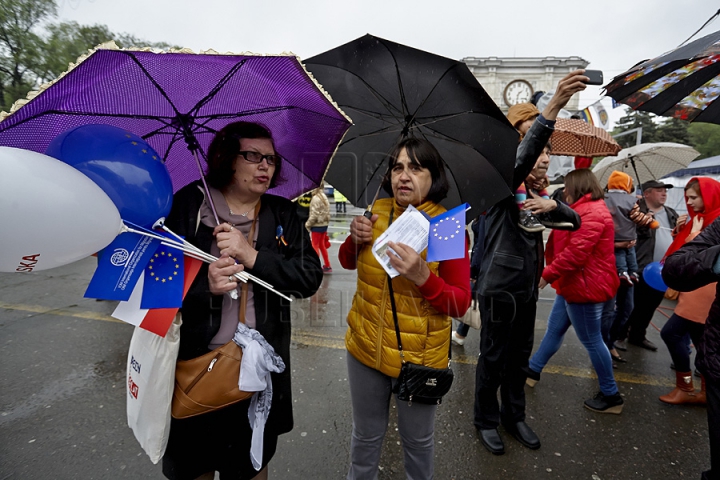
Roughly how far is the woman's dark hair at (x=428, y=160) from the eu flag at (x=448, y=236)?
226mm

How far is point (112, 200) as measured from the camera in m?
1.21

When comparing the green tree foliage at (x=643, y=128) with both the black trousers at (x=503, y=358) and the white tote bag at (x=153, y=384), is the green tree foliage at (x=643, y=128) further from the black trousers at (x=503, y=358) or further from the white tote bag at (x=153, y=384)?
the white tote bag at (x=153, y=384)

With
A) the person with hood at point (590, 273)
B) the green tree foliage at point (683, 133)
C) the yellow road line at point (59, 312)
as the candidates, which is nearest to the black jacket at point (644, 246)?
the person with hood at point (590, 273)

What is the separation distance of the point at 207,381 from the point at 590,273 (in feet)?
9.27

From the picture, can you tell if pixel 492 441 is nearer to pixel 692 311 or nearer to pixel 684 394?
pixel 684 394

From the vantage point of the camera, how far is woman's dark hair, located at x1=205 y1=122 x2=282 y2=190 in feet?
4.96

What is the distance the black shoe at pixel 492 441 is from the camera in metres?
2.41

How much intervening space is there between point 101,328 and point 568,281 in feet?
16.5

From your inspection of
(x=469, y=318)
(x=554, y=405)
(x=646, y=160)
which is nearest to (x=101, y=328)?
(x=469, y=318)

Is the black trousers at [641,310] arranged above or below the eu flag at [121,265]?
below

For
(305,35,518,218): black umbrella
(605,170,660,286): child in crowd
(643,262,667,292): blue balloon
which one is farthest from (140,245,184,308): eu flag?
(605,170,660,286): child in crowd

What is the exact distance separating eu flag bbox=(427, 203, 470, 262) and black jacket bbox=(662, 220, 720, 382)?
4.27 feet

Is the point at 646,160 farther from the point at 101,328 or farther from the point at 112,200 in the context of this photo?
the point at 101,328

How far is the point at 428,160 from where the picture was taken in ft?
5.38
